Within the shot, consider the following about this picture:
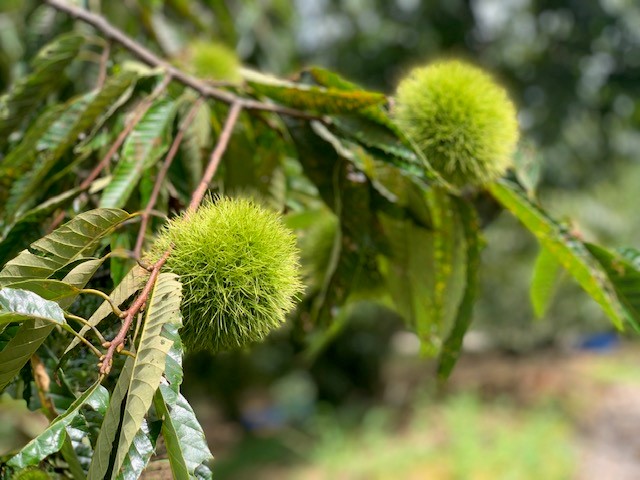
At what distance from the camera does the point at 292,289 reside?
74 centimetres

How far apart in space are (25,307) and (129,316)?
0.31 ft

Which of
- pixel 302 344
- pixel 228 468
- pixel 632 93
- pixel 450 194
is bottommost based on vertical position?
pixel 228 468

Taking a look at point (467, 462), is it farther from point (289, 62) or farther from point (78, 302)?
point (78, 302)

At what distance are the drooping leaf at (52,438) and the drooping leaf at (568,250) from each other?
2.46 feet

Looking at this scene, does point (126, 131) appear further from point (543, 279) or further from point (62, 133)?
point (543, 279)

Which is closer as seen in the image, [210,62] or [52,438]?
[52,438]

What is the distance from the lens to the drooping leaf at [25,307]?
60cm

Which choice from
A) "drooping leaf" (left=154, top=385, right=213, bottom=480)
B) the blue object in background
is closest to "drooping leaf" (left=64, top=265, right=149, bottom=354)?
"drooping leaf" (left=154, top=385, right=213, bottom=480)

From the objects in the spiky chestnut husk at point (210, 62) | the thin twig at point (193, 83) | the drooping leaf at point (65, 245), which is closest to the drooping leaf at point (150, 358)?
the drooping leaf at point (65, 245)

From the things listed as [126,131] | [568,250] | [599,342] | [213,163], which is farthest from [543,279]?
[599,342]

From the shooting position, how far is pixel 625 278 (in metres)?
1.04

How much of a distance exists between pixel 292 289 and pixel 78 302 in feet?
1.03

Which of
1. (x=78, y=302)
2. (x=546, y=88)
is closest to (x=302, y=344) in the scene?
(x=78, y=302)

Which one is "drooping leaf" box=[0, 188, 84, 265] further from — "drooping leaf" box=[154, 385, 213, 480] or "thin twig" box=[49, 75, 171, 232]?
"drooping leaf" box=[154, 385, 213, 480]
